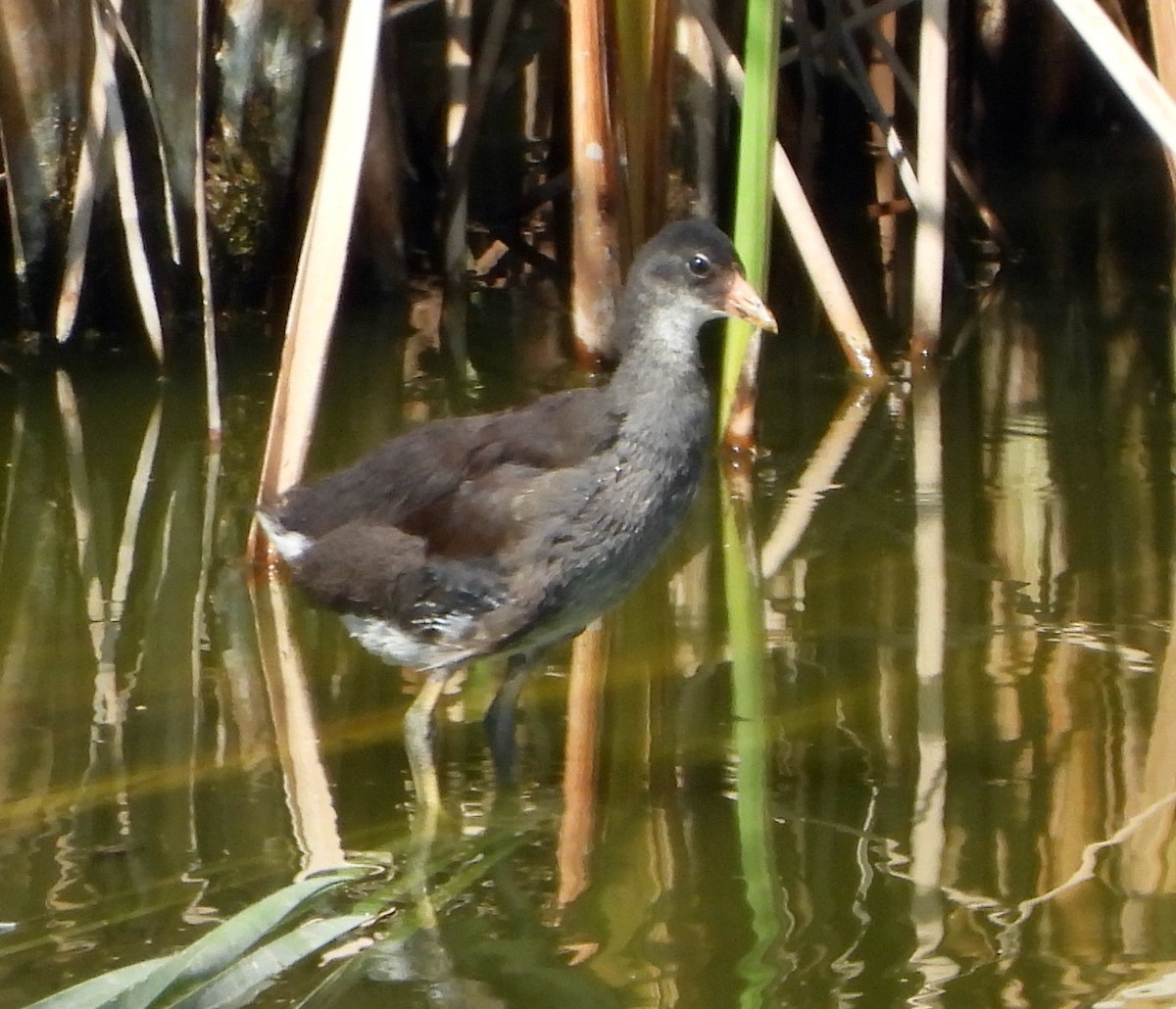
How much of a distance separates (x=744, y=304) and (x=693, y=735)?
2.67ft

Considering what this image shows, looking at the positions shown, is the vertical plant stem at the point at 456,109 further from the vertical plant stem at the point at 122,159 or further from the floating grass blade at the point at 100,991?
the floating grass blade at the point at 100,991

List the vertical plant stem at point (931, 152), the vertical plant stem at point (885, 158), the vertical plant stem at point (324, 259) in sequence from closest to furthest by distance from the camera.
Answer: the vertical plant stem at point (324, 259) < the vertical plant stem at point (931, 152) < the vertical plant stem at point (885, 158)

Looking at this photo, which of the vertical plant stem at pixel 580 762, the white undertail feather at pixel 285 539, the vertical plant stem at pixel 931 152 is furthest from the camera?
the vertical plant stem at pixel 931 152

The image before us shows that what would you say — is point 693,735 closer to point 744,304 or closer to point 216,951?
point 744,304

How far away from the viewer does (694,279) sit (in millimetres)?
3668

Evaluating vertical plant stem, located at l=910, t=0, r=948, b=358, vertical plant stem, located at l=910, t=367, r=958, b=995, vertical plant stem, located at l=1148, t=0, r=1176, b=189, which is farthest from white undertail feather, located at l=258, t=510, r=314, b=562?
vertical plant stem, located at l=910, t=0, r=948, b=358

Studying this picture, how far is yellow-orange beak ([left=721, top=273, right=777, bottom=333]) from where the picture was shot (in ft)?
12.1

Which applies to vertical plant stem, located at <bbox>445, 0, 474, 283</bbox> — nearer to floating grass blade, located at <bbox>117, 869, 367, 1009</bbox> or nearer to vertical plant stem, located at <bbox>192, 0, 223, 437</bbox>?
vertical plant stem, located at <bbox>192, 0, 223, 437</bbox>

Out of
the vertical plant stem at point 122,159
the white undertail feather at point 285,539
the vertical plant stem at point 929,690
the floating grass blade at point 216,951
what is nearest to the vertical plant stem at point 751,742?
the vertical plant stem at point 929,690

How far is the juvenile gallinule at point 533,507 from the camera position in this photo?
11.5 feet

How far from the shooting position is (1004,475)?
5.21 meters

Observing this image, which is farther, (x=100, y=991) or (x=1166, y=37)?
(x=1166, y=37)

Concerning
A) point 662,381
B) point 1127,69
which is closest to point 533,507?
point 662,381

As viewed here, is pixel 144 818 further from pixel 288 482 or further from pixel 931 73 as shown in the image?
pixel 931 73
